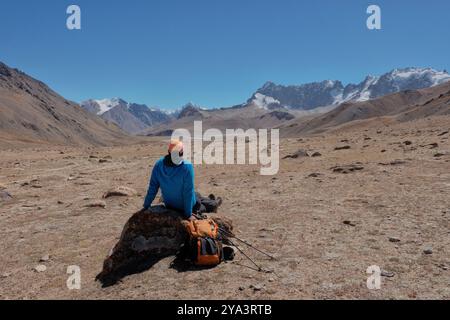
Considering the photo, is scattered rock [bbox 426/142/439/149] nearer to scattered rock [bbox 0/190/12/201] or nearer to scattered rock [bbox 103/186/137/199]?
scattered rock [bbox 103/186/137/199]

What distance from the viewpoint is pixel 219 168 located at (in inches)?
1161

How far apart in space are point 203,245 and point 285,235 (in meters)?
3.27

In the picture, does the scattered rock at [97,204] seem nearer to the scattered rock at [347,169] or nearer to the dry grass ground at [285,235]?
the dry grass ground at [285,235]

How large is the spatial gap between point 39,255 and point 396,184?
13.5 m

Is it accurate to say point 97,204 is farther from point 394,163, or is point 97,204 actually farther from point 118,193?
point 394,163

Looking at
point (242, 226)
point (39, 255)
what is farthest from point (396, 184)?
point (39, 255)

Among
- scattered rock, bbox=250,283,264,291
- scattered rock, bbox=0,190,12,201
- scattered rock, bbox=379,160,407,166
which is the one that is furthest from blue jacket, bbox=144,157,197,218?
scattered rock, bbox=379,160,407,166

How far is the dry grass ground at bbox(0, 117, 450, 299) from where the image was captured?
8648mm

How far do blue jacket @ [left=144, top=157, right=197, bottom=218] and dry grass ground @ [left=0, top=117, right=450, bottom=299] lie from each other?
1.54 meters

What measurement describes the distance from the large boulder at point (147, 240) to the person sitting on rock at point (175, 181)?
0.24 metres

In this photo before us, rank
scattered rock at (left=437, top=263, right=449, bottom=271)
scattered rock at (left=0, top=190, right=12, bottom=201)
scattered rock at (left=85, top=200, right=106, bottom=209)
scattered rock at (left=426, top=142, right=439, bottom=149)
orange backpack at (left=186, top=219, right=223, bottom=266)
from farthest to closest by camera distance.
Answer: scattered rock at (left=426, top=142, right=439, bottom=149), scattered rock at (left=0, top=190, right=12, bottom=201), scattered rock at (left=85, top=200, right=106, bottom=209), orange backpack at (left=186, top=219, right=223, bottom=266), scattered rock at (left=437, top=263, right=449, bottom=271)

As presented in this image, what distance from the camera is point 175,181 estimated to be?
33.4 feet

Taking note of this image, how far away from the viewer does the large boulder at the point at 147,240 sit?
9.95 m
